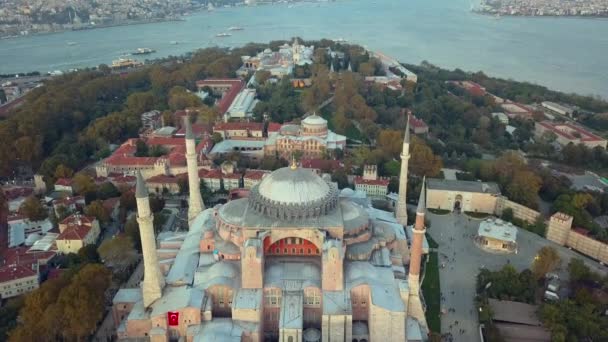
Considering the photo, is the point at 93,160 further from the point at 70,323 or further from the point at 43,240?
the point at 70,323

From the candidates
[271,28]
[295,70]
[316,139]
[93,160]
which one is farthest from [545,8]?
[93,160]

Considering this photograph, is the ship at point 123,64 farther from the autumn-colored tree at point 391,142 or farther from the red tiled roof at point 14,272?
the red tiled roof at point 14,272

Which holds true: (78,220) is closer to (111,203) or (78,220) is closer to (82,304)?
(111,203)

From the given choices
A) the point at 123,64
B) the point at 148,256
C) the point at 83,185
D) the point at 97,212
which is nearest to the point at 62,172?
the point at 83,185

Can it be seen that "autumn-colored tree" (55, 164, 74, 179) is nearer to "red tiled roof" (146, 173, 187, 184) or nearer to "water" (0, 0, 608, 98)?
"red tiled roof" (146, 173, 187, 184)

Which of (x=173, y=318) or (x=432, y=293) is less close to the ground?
(x=173, y=318)

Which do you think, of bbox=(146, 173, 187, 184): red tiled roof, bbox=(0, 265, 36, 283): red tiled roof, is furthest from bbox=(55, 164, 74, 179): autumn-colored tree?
bbox=(0, 265, 36, 283): red tiled roof
